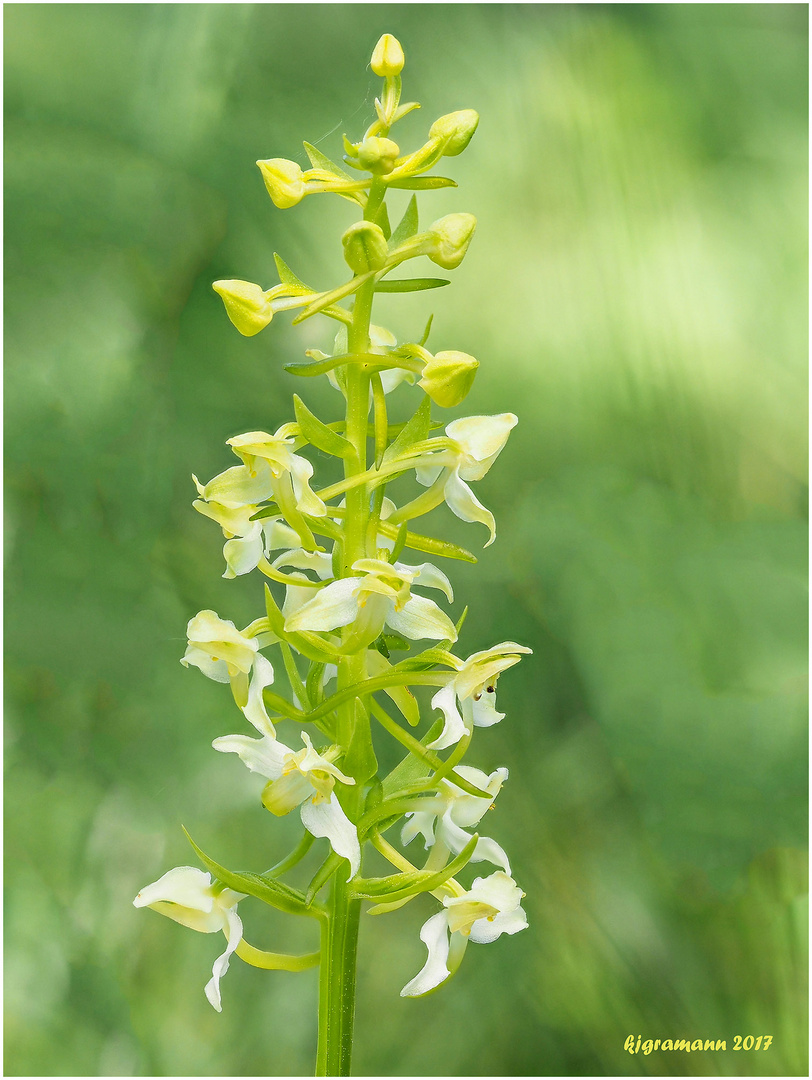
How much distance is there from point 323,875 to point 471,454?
0.35 metres

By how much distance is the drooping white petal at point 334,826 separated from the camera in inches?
25.7

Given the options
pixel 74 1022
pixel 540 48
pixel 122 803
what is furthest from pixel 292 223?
pixel 74 1022

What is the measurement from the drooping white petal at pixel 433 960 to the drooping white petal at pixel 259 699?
0.70 feet

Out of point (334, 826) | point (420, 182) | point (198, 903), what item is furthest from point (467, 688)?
point (420, 182)

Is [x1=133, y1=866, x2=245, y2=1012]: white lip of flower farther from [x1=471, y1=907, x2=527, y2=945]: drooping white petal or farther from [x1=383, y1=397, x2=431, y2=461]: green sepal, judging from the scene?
[x1=383, y1=397, x2=431, y2=461]: green sepal

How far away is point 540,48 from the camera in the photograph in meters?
1.33

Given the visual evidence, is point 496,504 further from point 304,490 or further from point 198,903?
point 198,903

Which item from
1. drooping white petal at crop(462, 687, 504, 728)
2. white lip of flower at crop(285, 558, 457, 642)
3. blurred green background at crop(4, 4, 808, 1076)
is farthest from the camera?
blurred green background at crop(4, 4, 808, 1076)

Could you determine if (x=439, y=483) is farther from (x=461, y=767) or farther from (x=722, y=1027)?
(x=722, y=1027)

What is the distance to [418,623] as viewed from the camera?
680 mm

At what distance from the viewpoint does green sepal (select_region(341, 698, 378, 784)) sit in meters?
0.70

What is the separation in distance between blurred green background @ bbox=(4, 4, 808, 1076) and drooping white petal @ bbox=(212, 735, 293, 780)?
571mm

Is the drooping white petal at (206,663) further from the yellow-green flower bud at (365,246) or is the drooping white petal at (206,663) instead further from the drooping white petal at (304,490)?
the yellow-green flower bud at (365,246)

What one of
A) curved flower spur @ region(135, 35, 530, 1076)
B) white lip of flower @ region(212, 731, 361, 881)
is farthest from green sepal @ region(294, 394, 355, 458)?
white lip of flower @ region(212, 731, 361, 881)
